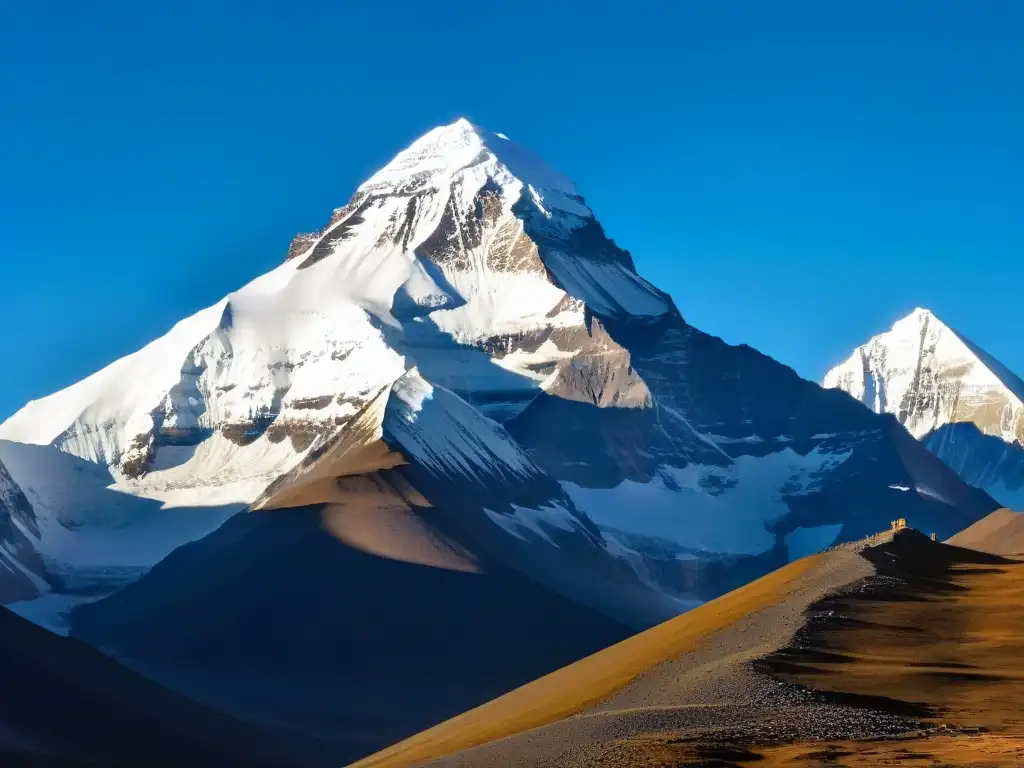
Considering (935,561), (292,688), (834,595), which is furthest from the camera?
(292,688)

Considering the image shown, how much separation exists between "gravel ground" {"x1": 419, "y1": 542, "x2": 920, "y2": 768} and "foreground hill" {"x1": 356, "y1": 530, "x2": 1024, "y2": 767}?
0.09 metres

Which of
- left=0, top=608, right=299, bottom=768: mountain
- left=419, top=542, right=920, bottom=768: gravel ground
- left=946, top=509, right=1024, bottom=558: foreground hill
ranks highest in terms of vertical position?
left=946, top=509, right=1024, bottom=558: foreground hill

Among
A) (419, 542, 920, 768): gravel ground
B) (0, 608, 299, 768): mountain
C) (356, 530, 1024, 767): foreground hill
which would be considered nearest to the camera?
(356, 530, 1024, 767): foreground hill

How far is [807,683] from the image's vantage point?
5788 centimetres

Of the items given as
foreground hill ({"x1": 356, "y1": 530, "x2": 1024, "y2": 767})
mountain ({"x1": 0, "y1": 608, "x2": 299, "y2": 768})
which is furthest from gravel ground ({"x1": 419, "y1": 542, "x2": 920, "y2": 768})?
mountain ({"x1": 0, "y1": 608, "x2": 299, "y2": 768})

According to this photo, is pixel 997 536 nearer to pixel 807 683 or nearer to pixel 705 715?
pixel 807 683

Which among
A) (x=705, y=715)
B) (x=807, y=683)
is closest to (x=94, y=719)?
(x=807, y=683)

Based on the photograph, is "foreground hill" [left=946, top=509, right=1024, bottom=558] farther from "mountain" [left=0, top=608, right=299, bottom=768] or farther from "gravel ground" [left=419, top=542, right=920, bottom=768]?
"gravel ground" [left=419, top=542, right=920, bottom=768]

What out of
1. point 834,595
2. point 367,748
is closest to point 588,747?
point 834,595

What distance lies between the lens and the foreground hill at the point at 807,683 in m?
49.3

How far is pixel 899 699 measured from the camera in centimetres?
5619

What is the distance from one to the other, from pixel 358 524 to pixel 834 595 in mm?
114884

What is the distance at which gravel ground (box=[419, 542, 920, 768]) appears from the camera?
1999 inches

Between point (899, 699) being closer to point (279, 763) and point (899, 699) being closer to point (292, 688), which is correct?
point (279, 763)
